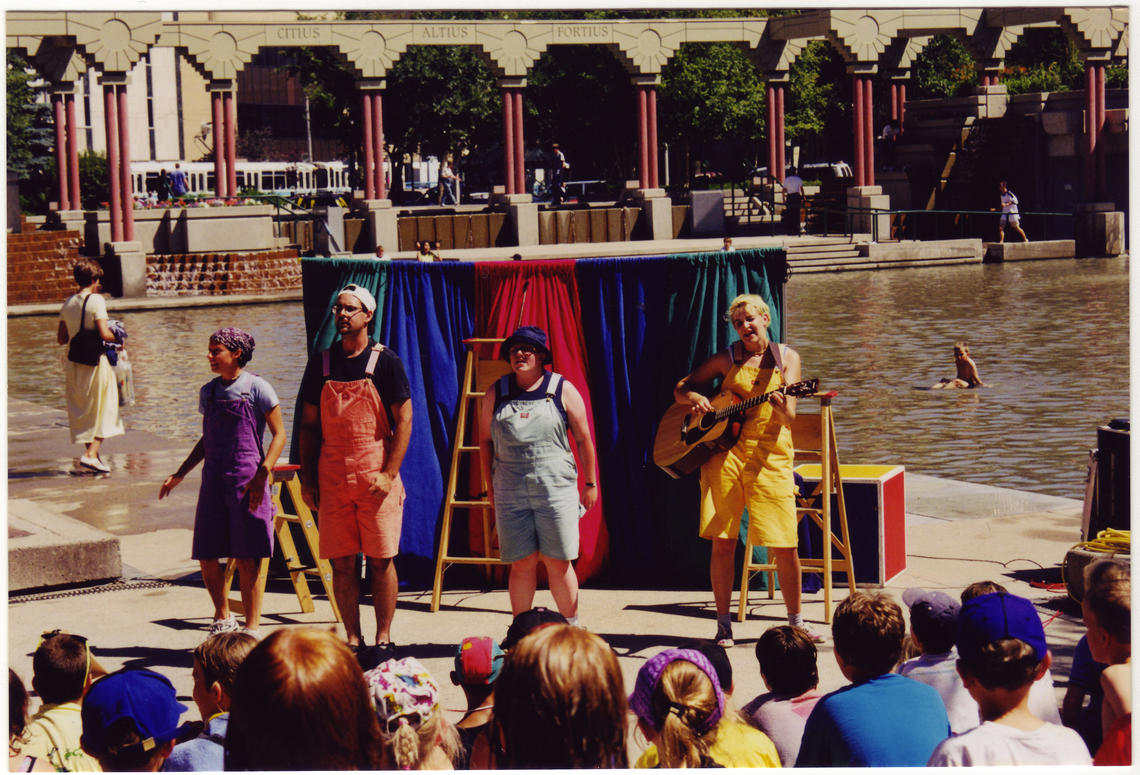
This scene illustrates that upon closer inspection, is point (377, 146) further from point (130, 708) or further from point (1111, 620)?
point (1111, 620)

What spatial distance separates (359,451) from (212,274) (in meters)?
28.0

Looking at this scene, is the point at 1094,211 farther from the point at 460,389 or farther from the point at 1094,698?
the point at 1094,698

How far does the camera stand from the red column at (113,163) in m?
33.9

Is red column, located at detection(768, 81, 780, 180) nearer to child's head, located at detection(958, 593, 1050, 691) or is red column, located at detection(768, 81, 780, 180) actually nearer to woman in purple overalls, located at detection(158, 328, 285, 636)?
woman in purple overalls, located at detection(158, 328, 285, 636)

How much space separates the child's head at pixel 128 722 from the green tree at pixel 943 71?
6864 centimetres

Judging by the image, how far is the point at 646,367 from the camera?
29.3 ft

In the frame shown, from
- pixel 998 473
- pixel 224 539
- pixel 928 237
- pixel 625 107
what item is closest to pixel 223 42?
pixel 928 237

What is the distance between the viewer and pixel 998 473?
1277cm

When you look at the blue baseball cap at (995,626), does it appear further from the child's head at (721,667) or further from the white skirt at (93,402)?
the white skirt at (93,402)

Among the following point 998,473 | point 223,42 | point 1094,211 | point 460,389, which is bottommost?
point 998,473

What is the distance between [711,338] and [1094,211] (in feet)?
111

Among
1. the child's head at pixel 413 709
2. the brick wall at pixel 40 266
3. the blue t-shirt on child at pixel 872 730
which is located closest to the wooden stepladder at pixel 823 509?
the blue t-shirt on child at pixel 872 730

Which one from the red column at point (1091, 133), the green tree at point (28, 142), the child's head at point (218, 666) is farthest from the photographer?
the green tree at point (28, 142)

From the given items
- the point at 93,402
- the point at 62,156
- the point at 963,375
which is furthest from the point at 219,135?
the point at 93,402
